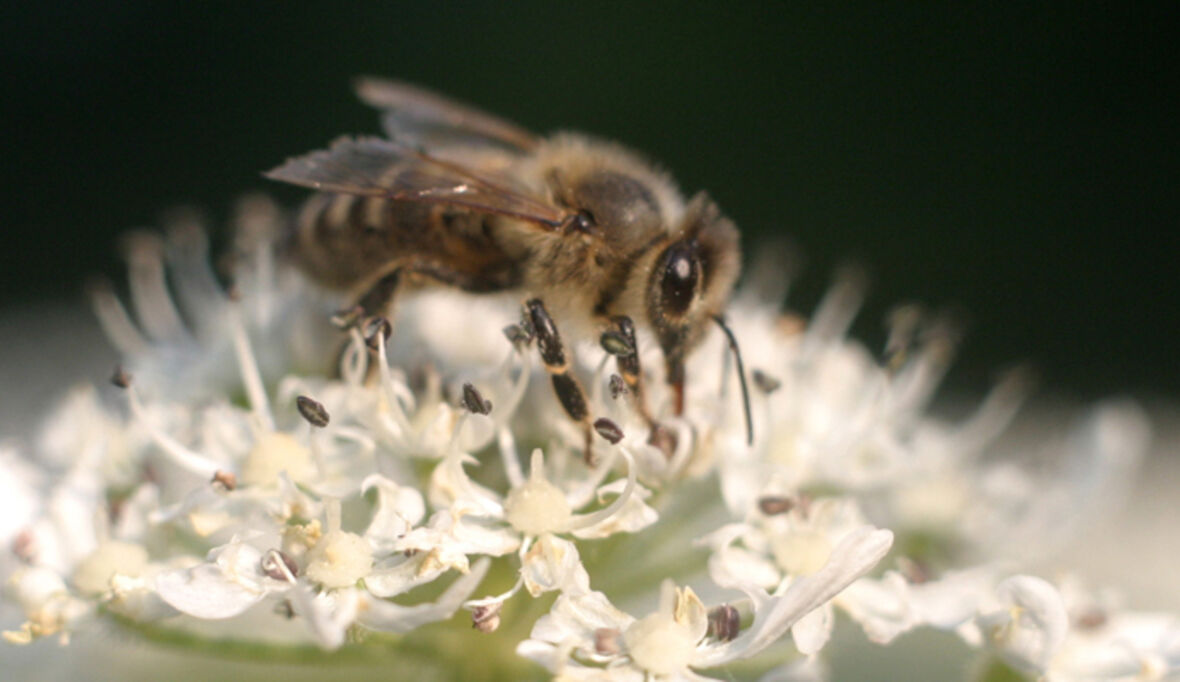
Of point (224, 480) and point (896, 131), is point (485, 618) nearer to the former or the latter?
point (224, 480)

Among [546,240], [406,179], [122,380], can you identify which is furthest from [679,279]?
[122,380]

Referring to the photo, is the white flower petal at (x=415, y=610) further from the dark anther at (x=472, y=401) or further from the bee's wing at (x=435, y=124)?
the bee's wing at (x=435, y=124)

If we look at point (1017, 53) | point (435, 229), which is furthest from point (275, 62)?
point (435, 229)

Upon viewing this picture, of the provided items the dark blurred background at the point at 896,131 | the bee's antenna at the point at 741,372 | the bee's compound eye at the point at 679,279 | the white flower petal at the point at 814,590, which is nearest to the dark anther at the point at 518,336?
the bee's compound eye at the point at 679,279

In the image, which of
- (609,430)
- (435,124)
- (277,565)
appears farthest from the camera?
(435,124)

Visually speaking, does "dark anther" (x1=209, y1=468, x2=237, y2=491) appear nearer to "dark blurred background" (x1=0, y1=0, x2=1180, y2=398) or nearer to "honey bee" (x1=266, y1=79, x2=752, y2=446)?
"honey bee" (x1=266, y1=79, x2=752, y2=446)

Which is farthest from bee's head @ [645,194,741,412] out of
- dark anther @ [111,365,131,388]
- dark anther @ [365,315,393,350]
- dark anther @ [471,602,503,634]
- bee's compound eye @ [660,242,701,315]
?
dark anther @ [111,365,131,388]
